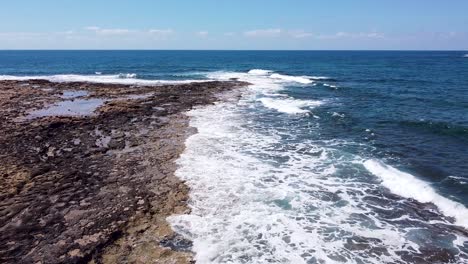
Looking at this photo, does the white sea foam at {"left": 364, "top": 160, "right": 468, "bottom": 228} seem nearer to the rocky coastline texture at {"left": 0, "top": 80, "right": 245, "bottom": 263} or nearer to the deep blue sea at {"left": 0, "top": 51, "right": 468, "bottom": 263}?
the deep blue sea at {"left": 0, "top": 51, "right": 468, "bottom": 263}

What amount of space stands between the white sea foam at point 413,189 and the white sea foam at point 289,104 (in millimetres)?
14259

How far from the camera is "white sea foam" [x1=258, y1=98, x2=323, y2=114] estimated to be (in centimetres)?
3266

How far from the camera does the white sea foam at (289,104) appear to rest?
32.7 meters

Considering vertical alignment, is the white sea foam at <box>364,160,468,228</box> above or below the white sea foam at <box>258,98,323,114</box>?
below

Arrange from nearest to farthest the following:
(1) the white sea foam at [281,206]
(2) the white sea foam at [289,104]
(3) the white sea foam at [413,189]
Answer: (1) the white sea foam at [281,206] < (3) the white sea foam at [413,189] < (2) the white sea foam at [289,104]

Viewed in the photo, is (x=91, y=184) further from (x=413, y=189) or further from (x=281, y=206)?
(x=413, y=189)

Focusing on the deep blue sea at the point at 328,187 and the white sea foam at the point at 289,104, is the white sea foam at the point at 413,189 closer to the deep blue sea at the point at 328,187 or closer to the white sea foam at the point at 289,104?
the deep blue sea at the point at 328,187

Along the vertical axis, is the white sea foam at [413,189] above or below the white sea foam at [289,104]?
below

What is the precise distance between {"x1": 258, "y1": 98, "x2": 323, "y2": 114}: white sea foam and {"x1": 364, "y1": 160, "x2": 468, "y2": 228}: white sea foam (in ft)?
46.8

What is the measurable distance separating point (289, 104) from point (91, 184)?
23736 millimetres

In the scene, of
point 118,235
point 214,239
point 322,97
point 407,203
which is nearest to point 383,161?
point 407,203

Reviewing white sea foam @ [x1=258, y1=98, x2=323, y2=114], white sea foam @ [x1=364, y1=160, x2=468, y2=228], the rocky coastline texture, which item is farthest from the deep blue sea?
white sea foam @ [x1=258, y1=98, x2=323, y2=114]

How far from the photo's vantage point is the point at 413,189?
15352 millimetres

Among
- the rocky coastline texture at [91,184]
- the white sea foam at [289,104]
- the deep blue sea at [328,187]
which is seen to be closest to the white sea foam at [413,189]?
the deep blue sea at [328,187]
